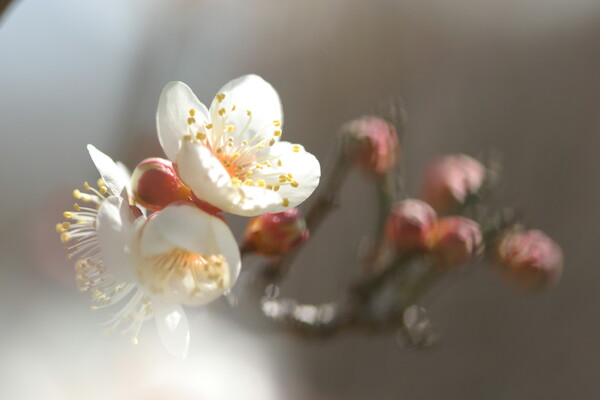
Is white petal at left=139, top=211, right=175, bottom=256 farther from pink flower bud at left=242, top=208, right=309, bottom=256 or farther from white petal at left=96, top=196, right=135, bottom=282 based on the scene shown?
pink flower bud at left=242, top=208, right=309, bottom=256

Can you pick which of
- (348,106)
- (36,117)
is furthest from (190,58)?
(348,106)

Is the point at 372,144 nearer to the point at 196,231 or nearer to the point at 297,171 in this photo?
the point at 297,171

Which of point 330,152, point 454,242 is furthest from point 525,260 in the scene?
point 330,152

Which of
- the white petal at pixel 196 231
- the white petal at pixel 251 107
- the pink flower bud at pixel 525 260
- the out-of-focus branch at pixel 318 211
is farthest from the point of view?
the pink flower bud at pixel 525 260

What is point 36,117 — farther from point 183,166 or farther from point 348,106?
point 183,166

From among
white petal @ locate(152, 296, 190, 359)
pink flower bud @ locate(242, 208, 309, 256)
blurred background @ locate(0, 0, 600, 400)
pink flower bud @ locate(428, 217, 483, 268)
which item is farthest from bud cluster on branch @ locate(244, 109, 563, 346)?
blurred background @ locate(0, 0, 600, 400)

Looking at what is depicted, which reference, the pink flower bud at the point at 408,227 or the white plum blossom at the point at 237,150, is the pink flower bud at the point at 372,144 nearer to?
the pink flower bud at the point at 408,227

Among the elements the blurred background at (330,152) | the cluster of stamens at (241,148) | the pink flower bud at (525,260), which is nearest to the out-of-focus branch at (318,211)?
the cluster of stamens at (241,148)
